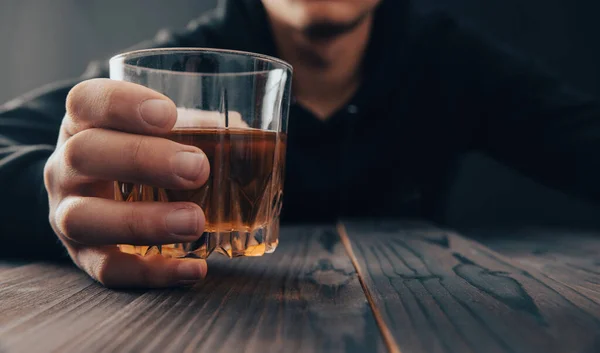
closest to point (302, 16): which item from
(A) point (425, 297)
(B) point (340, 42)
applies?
(B) point (340, 42)

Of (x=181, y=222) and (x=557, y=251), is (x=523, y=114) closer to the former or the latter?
(x=557, y=251)

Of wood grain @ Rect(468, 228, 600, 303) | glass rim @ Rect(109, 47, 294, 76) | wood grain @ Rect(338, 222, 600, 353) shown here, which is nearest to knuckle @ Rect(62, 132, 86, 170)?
glass rim @ Rect(109, 47, 294, 76)

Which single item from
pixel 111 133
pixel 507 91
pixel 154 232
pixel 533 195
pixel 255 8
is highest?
Result: pixel 255 8

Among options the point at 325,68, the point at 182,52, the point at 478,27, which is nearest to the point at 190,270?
the point at 182,52

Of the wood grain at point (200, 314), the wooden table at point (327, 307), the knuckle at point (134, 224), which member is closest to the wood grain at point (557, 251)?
the wooden table at point (327, 307)

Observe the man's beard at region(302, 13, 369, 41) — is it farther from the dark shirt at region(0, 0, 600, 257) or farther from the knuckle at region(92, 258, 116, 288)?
the knuckle at region(92, 258, 116, 288)

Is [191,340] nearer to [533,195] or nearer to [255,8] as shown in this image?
[255,8]

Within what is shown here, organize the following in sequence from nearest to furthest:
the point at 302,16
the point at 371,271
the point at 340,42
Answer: the point at 371,271
the point at 302,16
the point at 340,42
